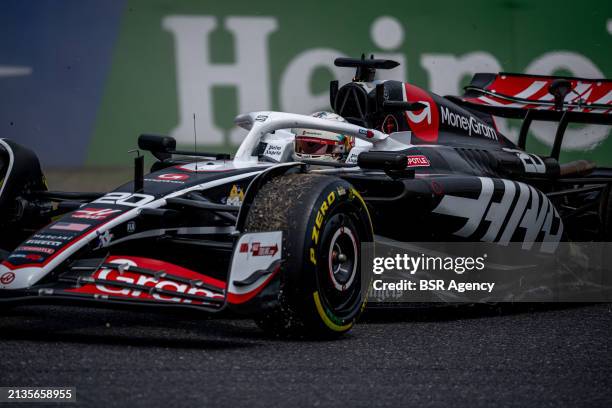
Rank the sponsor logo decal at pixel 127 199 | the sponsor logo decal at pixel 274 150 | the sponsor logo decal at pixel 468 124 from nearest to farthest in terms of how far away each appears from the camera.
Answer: the sponsor logo decal at pixel 127 199 < the sponsor logo decal at pixel 274 150 < the sponsor logo decal at pixel 468 124

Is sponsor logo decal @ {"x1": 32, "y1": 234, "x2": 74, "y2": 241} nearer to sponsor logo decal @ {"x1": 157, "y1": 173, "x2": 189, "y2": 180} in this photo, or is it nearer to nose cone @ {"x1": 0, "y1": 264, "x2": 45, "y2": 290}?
nose cone @ {"x1": 0, "y1": 264, "x2": 45, "y2": 290}

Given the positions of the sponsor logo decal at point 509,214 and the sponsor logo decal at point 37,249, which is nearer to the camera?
the sponsor logo decal at point 37,249

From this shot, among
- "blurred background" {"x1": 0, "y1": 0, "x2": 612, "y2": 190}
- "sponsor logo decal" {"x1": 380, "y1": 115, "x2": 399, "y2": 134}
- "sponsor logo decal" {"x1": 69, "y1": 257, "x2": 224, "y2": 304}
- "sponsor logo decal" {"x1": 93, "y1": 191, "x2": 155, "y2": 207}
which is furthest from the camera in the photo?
"blurred background" {"x1": 0, "y1": 0, "x2": 612, "y2": 190}

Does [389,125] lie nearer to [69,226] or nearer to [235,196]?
[235,196]

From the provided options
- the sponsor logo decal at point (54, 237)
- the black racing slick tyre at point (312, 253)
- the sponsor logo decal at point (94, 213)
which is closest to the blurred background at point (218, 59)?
the sponsor logo decal at point (94, 213)

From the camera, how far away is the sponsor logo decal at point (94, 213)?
5766mm

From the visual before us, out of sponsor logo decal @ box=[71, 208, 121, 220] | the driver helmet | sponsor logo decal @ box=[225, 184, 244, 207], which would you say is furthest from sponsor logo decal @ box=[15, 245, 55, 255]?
the driver helmet

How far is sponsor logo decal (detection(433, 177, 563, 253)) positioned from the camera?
7.29 metres

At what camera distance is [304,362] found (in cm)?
515

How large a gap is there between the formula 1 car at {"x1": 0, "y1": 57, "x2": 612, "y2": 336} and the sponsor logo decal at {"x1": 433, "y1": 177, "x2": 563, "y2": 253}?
0.04ft

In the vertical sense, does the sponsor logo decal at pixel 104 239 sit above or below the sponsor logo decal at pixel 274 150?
below

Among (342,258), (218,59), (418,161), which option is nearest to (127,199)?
(342,258)

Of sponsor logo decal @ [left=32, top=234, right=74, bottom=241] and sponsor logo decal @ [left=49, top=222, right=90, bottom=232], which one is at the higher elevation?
sponsor logo decal @ [left=49, top=222, right=90, bottom=232]

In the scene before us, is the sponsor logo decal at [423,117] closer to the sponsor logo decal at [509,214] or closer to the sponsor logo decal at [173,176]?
the sponsor logo decal at [509,214]
